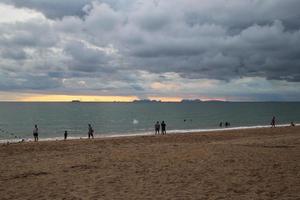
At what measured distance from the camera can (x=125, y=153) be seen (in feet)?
69.1

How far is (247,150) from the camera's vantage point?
830 inches

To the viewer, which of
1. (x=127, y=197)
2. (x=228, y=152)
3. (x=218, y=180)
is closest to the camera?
(x=127, y=197)

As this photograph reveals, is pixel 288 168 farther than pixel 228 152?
No

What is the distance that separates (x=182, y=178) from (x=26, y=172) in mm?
6453

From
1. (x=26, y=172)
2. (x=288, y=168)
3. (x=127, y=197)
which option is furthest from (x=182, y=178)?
(x=26, y=172)

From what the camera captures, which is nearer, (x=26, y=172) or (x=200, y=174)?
(x=200, y=174)

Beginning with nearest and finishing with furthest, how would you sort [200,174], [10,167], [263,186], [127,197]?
[127,197]
[263,186]
[200,174]
[10,167]

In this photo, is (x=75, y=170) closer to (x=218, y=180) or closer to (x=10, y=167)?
(x=10, y=167)

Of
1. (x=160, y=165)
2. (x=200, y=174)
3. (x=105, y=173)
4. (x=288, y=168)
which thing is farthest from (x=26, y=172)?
(x=288, y=168)

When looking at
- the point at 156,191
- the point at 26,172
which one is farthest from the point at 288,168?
the point at 26,172

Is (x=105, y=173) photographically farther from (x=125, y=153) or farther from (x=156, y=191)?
(x=125, y=153)

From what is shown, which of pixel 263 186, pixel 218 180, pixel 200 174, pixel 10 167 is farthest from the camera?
pixel 10 167

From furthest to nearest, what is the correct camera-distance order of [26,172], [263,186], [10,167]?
[10,167], [26,172], [263,186]

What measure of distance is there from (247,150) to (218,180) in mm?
8130
